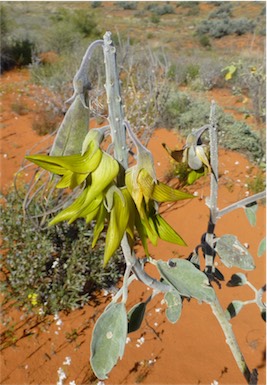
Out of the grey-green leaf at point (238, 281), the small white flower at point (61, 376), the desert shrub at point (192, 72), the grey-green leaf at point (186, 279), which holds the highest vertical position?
the grey-green leaf at point (186, 279)

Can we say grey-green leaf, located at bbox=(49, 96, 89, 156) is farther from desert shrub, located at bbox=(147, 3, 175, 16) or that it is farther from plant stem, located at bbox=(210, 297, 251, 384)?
desert shrub, located at bbox=(147, 3, 175, 16)

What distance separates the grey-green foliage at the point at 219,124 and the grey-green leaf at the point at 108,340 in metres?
3.42

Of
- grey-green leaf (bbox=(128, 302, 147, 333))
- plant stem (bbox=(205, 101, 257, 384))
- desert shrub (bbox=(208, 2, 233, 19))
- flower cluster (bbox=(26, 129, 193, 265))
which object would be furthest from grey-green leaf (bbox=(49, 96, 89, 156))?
desert shrub (bbox=(208, 2, 233, 19))

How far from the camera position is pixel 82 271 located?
2.05 meters

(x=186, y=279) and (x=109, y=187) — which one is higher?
(x=109, y=187)

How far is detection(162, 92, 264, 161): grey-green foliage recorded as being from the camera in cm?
387

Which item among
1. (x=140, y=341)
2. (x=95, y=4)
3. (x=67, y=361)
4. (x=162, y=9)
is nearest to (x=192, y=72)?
(x=140, y=341)

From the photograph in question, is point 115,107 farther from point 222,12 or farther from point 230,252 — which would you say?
point 222,12

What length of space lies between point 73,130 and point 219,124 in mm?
4076

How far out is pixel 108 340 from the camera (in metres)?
0.61

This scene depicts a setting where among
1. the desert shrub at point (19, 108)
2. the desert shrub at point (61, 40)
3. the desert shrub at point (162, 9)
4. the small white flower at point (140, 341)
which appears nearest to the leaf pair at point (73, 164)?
the small white flower at point (140, 341)

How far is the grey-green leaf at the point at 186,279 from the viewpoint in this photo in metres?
0.60

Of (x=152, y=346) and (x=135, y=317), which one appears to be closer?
(x=135, y=317)

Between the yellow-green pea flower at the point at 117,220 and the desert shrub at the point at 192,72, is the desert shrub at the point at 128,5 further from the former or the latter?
the yellow-green pea flower at the point at 117,220
